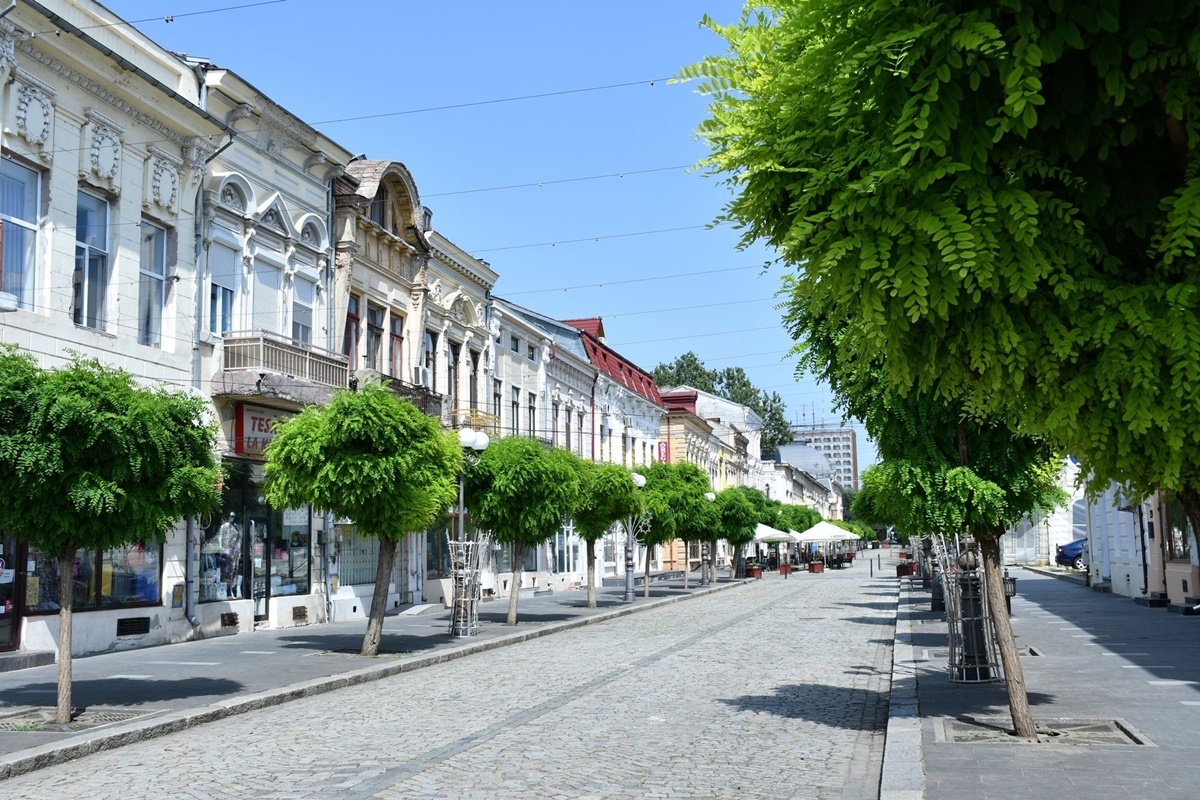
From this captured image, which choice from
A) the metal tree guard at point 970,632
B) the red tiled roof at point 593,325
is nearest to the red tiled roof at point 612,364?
the red tiled roof at point 593,325

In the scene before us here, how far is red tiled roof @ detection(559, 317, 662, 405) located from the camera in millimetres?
54656

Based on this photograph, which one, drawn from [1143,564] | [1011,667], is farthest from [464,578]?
[1143,564]

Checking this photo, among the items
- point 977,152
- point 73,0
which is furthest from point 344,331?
point 977,152

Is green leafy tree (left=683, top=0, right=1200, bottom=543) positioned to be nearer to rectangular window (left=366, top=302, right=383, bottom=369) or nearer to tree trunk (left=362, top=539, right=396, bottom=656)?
tree trunk (left=362, top=539, right=396, bottom=656)

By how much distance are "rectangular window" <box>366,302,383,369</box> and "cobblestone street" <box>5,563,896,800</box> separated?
40.2ft

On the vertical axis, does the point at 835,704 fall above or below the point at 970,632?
below

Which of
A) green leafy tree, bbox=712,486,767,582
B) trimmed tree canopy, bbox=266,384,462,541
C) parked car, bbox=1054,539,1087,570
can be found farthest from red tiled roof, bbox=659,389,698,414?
trimmed tree canopy, bbox=266,384,462,541

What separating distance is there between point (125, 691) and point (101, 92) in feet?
34.0

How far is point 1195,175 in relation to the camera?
16.5 feet

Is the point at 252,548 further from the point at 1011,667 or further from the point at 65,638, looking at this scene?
the point at 1011,667

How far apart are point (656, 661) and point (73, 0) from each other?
46.4 feet

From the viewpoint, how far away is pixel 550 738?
35.4ft

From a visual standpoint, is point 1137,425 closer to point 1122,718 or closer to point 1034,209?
point 1034,209

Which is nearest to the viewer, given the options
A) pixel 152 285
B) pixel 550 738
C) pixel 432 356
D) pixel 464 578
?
pixel 550 738
